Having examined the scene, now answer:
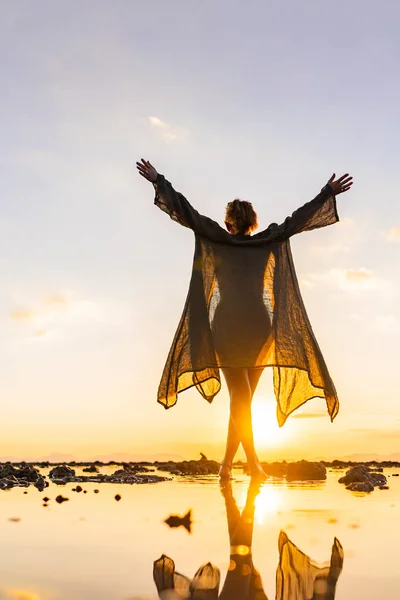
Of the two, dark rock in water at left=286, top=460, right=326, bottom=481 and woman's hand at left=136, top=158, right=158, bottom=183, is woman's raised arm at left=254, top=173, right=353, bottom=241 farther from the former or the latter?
dark rock in water at left=286, top=460, right=326, bottom=481

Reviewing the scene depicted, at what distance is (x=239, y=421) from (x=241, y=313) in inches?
45.5

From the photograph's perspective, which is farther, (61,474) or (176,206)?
(61,474)

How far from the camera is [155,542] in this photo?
2.62 meters

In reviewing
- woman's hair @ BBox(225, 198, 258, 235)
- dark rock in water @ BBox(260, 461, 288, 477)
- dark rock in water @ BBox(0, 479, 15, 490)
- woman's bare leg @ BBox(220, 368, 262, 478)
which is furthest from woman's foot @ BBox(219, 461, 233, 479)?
woman's hair @ BBox(225, 198, 258, 235)

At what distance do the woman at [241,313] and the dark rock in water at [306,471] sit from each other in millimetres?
1494

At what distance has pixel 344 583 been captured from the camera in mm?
1839

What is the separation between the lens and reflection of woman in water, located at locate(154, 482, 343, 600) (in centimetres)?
170

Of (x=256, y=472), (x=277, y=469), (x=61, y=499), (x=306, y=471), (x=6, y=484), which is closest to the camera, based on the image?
(x=61, y=499)

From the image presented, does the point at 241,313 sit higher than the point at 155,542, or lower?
higher

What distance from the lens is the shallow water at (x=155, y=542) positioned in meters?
1.82

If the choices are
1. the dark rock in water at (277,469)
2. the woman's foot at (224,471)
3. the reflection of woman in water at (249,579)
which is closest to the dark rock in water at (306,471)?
the dark rock in water at (277,469)

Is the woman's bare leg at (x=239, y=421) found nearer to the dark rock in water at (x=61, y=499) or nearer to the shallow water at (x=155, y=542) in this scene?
the shallow water at (x=155, y=542)

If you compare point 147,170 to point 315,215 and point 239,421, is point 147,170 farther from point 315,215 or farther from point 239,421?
point 239,421

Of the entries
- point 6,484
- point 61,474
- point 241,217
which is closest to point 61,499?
point 6,484
